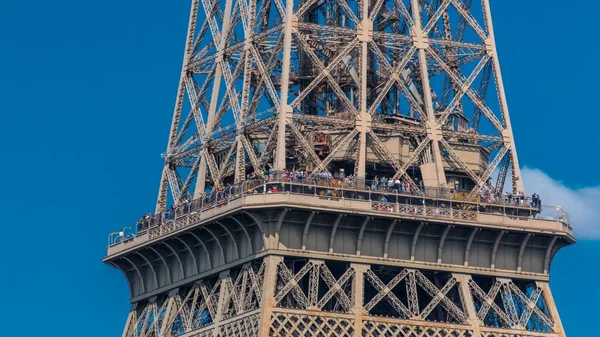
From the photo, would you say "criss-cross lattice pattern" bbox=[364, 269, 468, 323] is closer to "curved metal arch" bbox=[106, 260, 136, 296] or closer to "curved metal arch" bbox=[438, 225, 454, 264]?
"curved metal arch" bbox=[438, 225, 454, 264]

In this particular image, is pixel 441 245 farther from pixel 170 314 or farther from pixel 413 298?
pixel 170 314

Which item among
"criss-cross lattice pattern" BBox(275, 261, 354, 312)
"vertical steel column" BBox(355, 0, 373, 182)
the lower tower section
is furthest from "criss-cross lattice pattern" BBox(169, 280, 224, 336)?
"vertical steel column" BBox(355, 0, 373, 182)

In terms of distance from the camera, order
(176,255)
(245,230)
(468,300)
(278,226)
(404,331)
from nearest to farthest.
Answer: (278,226)
(245,230)
(404,331)
(468,300)
(176,255)

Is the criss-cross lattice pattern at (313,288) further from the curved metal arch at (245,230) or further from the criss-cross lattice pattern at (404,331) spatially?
the curved metal arch at (245,230)

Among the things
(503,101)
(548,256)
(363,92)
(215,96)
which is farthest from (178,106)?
(548,256)

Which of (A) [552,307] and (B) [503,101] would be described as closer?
(A) [552,307]

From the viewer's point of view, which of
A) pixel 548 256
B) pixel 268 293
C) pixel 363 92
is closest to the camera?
pixel 268 293

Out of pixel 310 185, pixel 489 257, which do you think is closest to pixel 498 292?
pixel 489 257

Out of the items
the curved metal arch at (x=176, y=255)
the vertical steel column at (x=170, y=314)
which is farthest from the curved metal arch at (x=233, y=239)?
the vertical steel column at (x=170, y=314)
